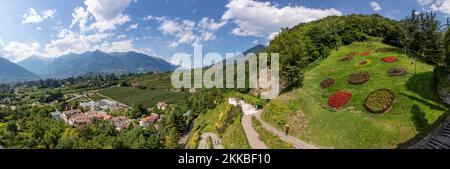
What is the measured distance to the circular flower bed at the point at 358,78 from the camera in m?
41.4

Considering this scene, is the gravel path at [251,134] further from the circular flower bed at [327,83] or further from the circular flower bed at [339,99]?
the circular flower bed at [327,83]

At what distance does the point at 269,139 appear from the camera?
31453 millimetres

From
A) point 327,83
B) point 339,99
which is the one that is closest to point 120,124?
point 327,83

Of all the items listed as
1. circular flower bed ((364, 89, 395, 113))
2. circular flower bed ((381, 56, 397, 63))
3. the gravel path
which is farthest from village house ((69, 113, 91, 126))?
circular flower bed ((364, 89, 395, 113))

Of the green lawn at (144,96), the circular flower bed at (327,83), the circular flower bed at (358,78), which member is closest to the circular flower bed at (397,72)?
the circular flower bed at (358,78)

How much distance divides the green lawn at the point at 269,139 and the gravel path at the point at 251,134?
17.9 inches

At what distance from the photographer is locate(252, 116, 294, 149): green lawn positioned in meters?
28.9

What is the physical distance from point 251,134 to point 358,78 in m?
20.3

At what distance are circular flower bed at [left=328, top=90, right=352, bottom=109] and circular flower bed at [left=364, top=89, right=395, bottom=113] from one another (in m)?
2.83

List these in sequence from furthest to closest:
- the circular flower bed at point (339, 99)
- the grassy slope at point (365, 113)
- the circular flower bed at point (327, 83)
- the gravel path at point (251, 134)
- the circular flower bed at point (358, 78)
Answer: the circular flower bed at point (327, 83) < the circular flower bed at point (358, 78) < the circular flower bed at point (339, 99) < the gravel path at point (251, 134) < the grassy slope at point (365, 113)

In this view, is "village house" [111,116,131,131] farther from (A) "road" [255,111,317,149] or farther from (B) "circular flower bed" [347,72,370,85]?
(B) "circular flower bed" [347,72,370,85]

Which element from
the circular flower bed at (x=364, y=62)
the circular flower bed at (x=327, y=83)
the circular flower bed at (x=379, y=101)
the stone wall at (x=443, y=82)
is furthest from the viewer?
the circular flower bed at (x=364, y=62)
